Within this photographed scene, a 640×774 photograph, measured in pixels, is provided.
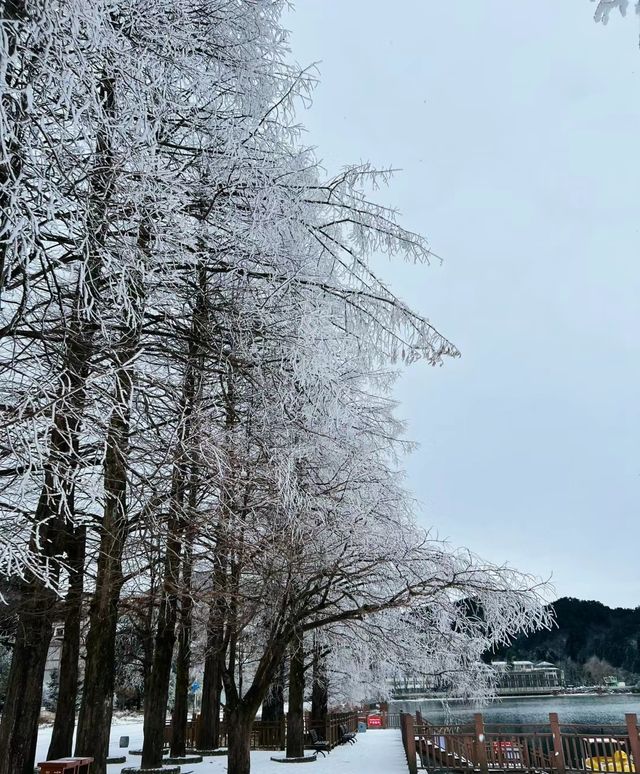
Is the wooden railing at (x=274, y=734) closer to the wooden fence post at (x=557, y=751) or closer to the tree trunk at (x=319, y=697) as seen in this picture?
the tree trunk at (x=319, y=697)

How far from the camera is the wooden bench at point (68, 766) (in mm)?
7754

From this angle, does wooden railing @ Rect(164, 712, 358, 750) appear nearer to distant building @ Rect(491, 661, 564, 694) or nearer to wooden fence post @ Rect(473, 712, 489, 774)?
wooden fence post @ Rect(473, 712, 489, 774)

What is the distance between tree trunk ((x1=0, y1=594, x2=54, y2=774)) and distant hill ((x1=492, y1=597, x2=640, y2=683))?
147 meters

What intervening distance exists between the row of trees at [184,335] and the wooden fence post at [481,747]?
7.80m

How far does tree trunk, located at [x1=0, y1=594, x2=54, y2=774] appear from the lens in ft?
25.4

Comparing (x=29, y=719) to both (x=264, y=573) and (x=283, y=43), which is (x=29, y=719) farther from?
(x=283, y=43)

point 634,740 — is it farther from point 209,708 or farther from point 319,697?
point 319,697

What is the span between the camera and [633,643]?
478 feet

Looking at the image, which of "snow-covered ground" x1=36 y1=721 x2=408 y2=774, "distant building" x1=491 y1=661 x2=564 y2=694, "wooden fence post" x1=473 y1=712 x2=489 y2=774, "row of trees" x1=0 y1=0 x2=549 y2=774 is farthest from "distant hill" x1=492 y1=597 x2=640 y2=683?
"row of trees" x1=0 y1=0 x2=549 y2=774

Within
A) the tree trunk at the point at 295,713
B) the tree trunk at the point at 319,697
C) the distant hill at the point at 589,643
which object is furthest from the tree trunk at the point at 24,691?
the distant hill at the point at 589,643

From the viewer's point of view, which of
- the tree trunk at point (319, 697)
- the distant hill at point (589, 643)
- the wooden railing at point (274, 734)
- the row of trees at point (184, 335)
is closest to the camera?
the row of trees at point (184, 335)

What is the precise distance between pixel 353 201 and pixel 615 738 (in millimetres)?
14034

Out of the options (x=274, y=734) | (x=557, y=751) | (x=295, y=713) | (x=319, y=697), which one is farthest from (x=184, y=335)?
(x=319, y=697)

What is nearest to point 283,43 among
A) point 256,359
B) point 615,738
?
point 256,359
